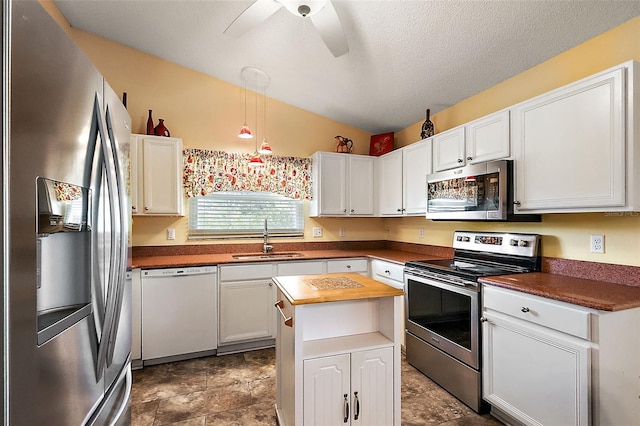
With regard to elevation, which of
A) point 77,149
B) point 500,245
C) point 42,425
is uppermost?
point 77,149

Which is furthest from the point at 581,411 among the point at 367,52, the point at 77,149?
the point at 367,52

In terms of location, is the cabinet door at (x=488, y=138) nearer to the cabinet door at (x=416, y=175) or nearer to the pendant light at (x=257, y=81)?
the cabinet door at (x=416, y=175)

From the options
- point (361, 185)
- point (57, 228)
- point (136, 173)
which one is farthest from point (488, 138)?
point (136, 173)

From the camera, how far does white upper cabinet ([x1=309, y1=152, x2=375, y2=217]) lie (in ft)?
12.1

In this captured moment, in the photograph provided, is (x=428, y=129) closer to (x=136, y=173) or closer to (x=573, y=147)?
(x=573, y=147)

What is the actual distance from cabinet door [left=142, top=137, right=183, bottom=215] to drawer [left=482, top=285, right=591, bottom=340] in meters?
2.83

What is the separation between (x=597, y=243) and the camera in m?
2.00

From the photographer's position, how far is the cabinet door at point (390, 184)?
353 cm

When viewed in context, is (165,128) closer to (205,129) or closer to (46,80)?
(205,129)

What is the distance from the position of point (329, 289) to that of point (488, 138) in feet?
5.74

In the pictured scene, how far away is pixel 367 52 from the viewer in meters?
2.53

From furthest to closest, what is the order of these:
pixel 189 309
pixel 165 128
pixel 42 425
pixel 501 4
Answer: pixel 165 128 → pixel 189 309 → pixel 501 4 → pixel 42 425

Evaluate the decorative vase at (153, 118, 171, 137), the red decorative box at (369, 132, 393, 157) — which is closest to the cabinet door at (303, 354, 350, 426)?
the decorative vase at (153, 118, 171, 137)

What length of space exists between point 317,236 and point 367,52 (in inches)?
87.1
